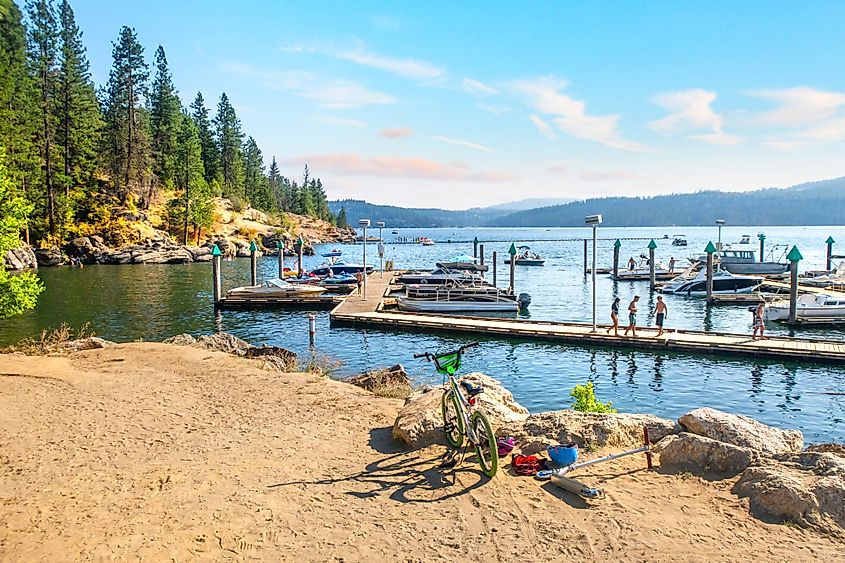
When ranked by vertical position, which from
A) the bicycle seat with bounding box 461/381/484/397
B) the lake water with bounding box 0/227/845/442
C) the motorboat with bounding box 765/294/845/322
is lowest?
the lake water with bounding box 0/227/845/442

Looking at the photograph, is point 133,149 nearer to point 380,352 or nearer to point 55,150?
point 55,150

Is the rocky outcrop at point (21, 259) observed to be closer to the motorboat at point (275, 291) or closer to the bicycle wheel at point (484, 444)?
the motorboat at point (275, 291)

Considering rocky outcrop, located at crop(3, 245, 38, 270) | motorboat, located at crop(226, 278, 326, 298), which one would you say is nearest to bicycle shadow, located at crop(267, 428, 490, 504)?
motorboat, located at crop(226, 278, 326, 298)

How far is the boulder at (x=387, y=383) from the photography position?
12848 millimetres

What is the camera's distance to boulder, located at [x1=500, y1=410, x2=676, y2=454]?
27.9 ft

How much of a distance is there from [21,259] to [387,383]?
5524 centimetres

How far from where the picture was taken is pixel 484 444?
7520 mm

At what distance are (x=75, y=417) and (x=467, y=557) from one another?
26.3 ft

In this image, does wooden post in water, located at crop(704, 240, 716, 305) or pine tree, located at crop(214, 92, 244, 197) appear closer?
wooden post in water, located at crop(704, 240, 716, 305)

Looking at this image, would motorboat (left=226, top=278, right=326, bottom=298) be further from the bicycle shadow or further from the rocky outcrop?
the bicycle shadow

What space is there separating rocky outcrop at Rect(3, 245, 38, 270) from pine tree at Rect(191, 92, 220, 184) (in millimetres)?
47078

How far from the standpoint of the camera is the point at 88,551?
5.87 metres

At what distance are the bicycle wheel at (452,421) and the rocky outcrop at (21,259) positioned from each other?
5671cm

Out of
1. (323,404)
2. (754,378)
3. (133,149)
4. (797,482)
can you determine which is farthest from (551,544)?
(133,149)
